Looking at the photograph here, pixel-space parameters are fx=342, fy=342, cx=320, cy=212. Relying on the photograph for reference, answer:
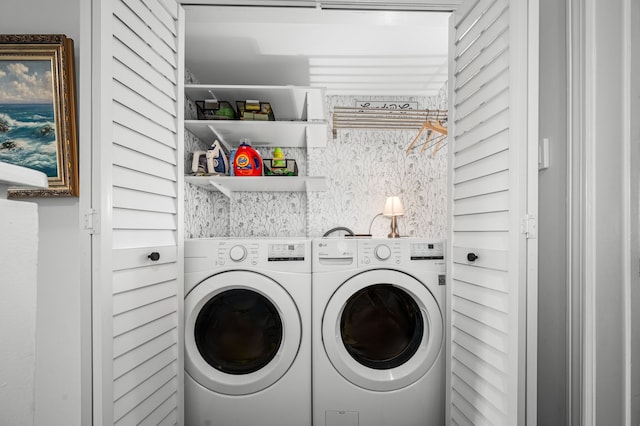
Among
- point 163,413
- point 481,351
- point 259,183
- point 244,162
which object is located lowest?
point 163,413

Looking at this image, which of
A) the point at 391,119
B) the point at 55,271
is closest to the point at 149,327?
the point at 55,271

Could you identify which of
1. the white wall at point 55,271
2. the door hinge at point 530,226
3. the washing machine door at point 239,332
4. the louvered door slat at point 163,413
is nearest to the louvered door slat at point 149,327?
the washing machine door at point 239,332

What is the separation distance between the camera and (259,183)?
2.17 m

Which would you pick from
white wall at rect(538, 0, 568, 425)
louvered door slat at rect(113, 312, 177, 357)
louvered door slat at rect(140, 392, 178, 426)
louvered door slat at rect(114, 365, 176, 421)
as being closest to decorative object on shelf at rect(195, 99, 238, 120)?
louvered door slat at rect(113, 312, 177, 357)

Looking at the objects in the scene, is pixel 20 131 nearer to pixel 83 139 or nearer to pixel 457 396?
pixel 83 139

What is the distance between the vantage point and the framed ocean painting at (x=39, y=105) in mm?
1498

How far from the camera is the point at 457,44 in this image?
1.56 metres

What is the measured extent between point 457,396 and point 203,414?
46.0 inches

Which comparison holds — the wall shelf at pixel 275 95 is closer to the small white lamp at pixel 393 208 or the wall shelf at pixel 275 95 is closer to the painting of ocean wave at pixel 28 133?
the painting of ocean wave at pixel 28 133

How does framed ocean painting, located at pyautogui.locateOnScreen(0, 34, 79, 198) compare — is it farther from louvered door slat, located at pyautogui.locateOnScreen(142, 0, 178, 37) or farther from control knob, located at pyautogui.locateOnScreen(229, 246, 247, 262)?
control knob, located at pyautogui.locateOnScreen(229, 246, 247, 262)

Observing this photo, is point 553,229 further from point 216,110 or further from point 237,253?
point 216,110

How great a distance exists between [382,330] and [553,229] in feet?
2.87

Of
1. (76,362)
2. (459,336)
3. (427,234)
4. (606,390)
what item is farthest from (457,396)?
(76,362)

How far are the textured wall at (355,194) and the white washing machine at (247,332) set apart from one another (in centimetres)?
97
